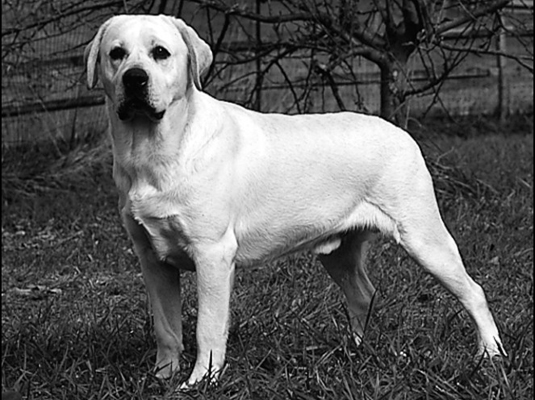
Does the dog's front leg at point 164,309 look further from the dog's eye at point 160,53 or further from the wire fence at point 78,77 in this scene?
the wire fence at point 78,77

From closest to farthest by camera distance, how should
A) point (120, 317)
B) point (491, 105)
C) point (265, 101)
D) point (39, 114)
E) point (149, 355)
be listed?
1. point (149, 355)
2. point (120, 317)
3. point (39, 114)
4. point (265, 101)
5. point (491, 105)

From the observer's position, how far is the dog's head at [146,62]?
3480 millimetres

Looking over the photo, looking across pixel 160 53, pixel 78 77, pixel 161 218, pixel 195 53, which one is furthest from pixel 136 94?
pixel 78 77

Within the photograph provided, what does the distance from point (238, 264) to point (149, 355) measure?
543 millimetres

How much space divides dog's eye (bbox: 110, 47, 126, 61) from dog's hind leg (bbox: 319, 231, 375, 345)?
1343 mm

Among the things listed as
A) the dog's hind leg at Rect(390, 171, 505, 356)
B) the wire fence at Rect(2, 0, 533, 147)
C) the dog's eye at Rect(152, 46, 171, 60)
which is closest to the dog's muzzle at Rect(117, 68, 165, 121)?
the dog's eye at Rect(152, 46, 171, 60)

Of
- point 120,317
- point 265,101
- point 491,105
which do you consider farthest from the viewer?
point 491,105

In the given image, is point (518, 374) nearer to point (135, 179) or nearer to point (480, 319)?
point (480, 319)

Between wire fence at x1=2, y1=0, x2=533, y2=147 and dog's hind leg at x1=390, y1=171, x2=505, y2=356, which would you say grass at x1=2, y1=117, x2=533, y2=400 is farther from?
wire fence at x1=2, y1=0, x2=533, y2=147

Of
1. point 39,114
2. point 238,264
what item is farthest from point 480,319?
point 39,114

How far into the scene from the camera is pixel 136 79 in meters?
3.44

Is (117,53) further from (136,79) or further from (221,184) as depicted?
(221,184)

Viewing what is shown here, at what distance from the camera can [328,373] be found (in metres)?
3.75

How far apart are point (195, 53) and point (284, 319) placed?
4.47 ft
